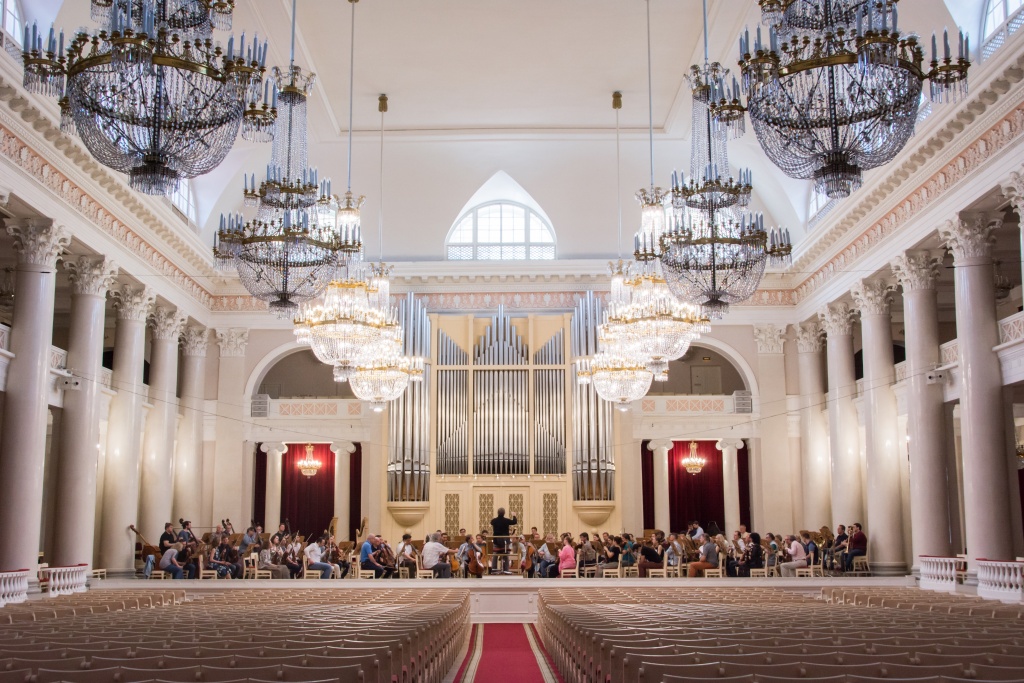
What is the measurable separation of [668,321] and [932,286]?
5.84 metres

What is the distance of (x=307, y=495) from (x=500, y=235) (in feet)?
28.8

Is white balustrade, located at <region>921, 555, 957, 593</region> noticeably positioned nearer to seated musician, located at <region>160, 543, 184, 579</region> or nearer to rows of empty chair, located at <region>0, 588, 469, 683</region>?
rows of empty chair, located at <region>0, 588, 469, 683</region>

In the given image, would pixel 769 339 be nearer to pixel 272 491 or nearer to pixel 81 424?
pixel 272 491

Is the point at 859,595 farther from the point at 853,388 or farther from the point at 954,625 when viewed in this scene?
the point at 853,388

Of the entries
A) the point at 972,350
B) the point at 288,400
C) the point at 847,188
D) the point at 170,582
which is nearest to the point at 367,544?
the point at 170,582

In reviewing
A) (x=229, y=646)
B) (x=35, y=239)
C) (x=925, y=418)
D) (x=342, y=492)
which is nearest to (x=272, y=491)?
(x=342, y=492)

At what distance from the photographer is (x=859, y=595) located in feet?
37.7

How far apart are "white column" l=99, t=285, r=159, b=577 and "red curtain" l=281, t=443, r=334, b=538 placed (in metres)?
7.17

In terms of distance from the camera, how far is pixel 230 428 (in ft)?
70.3

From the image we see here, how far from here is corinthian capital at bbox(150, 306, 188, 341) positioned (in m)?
19.7

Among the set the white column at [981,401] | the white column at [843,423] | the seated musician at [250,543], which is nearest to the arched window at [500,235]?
the white column at [843,423]

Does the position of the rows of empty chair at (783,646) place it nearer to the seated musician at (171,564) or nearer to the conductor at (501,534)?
the conductor at (501,534)

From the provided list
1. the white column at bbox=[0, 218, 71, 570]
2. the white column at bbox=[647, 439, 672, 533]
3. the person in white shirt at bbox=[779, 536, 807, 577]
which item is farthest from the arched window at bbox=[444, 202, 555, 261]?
the white column at bbox=[0, 218, 71, 570]

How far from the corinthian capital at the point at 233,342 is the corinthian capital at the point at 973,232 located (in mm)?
14507
